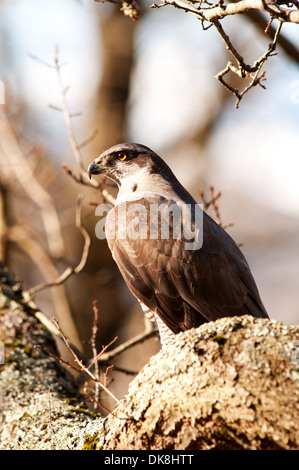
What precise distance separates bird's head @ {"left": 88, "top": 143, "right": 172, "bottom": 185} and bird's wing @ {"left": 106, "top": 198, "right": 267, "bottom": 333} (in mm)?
800

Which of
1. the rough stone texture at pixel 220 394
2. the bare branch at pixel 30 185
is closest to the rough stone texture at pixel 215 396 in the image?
the rough stone texture at pixel 220 394

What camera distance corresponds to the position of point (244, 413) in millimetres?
2500

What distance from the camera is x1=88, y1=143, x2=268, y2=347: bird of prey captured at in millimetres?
3834

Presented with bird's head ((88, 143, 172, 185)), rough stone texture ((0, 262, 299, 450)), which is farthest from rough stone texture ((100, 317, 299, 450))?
bird's head ((88, 143, 172, 185))

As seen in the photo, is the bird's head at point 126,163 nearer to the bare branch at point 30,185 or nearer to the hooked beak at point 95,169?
the hooked beak at point 95,169

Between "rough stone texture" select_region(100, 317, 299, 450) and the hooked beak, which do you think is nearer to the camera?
"rough stone texture" select_region(100, 317, 299, 450)

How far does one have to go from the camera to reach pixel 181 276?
3.83 metres

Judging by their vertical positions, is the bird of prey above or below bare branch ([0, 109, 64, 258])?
below

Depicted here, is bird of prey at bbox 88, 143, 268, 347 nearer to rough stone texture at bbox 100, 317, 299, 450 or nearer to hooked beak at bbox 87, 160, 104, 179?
hooked beak at bbox 87, 160, 104, 179

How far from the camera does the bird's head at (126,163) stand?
475 centimetres

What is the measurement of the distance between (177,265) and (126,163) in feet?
4.50

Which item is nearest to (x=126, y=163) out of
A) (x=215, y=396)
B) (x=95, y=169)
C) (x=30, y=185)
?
(x=95, y=169)
